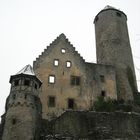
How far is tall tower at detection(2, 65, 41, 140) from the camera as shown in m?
29.1

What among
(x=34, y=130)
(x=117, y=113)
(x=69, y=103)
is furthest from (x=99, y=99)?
(x=34, y=130)

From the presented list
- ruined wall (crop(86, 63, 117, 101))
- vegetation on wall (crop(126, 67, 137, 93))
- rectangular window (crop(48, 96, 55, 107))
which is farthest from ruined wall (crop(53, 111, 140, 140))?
vegetation on wall (crop(126, 67, 137, 93))

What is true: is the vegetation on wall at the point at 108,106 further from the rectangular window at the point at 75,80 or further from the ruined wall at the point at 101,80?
the rectangular window at the point at 75,80

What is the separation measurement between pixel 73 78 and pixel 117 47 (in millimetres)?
9568

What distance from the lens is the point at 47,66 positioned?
40.4 metres

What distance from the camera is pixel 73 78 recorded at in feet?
133

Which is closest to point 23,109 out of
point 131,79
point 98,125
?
point 98,125

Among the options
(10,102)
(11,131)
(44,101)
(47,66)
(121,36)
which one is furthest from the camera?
(121,36)

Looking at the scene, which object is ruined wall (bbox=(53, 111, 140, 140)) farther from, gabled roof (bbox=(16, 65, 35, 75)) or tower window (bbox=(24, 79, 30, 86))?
gabled roof (bbox=(16, 65, 35, 75))

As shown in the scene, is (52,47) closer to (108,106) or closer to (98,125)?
(108,106)

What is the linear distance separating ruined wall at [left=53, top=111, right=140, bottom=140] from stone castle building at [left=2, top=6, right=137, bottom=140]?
10.00 ft

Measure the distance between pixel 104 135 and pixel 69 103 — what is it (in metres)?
8.98

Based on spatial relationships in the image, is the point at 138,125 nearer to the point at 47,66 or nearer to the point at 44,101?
the point at 44,101

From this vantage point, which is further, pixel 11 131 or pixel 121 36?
pixel 121 36
